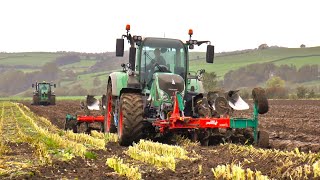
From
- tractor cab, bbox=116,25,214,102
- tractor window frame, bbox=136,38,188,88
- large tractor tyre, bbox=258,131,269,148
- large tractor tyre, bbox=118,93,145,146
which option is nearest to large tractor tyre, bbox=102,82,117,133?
A: tractor cab, bbox=116,25,214,102

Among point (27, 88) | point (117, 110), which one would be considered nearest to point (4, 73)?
point (27, 88)

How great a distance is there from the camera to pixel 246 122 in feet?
36.4

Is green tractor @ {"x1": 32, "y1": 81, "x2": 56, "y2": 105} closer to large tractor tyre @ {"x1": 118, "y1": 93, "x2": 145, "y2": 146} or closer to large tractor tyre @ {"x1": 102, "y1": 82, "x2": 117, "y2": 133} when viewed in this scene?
large tractor tyre @ {"x1": 102, "y1": 82, "x2": 117, "y2": 133}

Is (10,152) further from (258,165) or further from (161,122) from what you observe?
(258,165)

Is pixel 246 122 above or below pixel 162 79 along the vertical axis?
below

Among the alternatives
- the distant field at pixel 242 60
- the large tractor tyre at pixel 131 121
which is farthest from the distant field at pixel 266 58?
the large tractor tyre at pixel 131 121

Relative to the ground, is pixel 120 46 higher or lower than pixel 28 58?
higher

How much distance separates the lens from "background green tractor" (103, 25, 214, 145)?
12094mm

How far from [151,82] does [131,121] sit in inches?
68.5

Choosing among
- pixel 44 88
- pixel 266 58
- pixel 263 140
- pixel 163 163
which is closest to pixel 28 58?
pixel 266 58

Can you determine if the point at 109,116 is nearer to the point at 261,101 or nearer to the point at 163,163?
the point at 261,101

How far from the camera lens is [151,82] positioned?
42.8 ft

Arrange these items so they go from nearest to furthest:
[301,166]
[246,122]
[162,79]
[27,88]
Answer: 1. [301,166]
2. [246,122]
3. [162,79]
4. [27,88]

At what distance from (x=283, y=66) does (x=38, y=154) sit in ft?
252
